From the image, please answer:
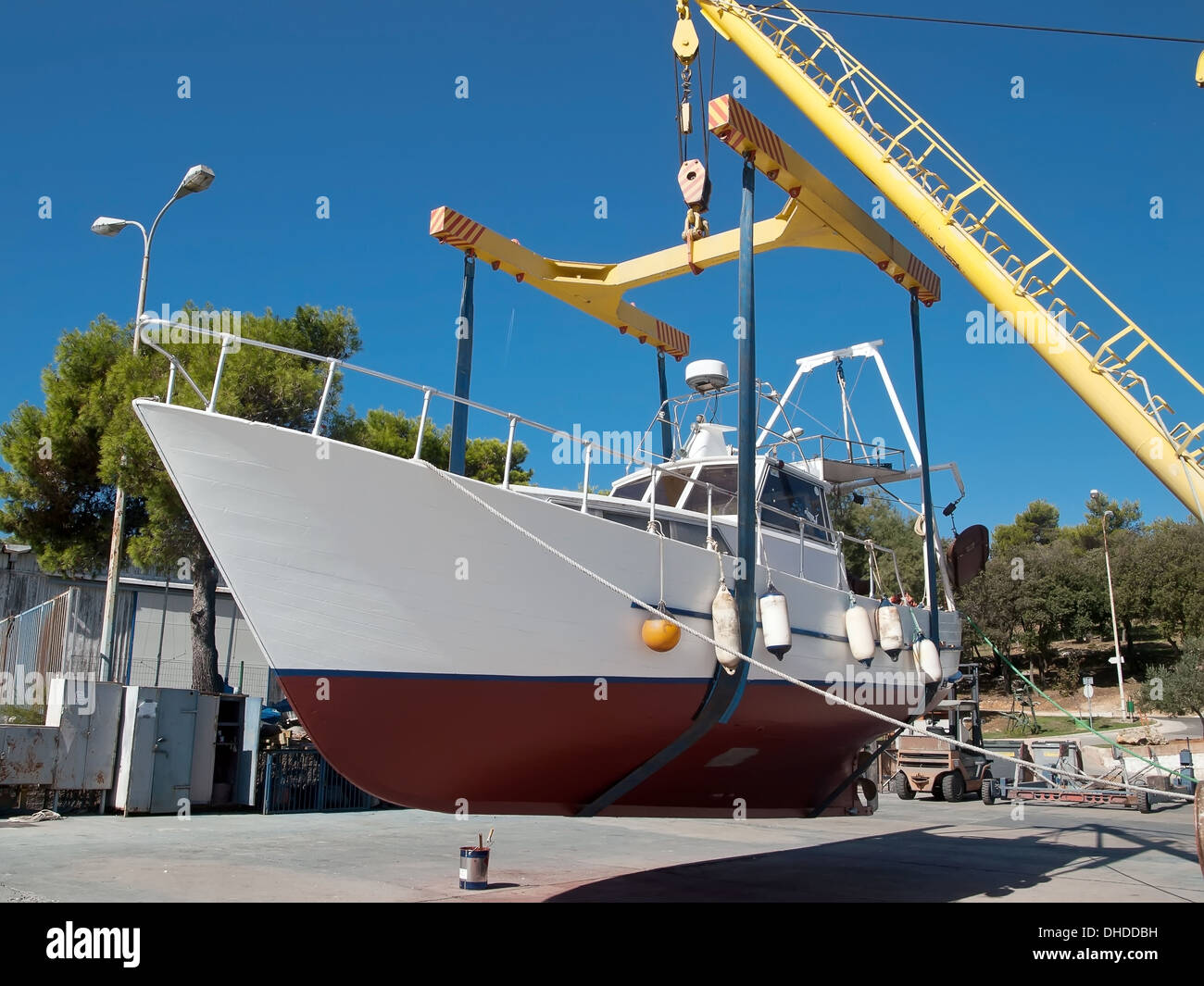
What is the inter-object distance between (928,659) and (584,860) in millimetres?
4458

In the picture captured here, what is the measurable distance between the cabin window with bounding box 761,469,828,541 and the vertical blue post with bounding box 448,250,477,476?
3.09 meters

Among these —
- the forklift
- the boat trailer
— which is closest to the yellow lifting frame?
the boat trailer

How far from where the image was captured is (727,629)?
22.1 ft

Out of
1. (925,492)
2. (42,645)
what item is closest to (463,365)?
(925,492)

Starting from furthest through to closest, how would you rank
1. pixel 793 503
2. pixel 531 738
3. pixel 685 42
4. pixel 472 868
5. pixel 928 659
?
pixel 685 42 < pixel 928 659 < pixel 793 503 < pixel 472 868 < pixel 531 738

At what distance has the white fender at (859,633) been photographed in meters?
8.49

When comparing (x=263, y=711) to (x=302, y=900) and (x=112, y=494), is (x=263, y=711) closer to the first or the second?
(x=112, y=494)

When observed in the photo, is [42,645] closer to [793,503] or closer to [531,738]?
[531,738]

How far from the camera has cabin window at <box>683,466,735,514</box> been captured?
8.81 m

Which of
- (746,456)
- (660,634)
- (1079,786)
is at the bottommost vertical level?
(1079,786)

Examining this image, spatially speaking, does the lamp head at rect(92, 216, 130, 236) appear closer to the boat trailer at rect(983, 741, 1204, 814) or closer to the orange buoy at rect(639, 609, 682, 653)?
the orange buoy at rect(639, 609, 682, 653)

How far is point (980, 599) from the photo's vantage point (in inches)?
1522

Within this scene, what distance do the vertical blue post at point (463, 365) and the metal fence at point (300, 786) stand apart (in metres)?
7.74

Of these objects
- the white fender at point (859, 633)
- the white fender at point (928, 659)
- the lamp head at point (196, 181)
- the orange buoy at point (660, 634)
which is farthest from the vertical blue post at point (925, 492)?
the lamp head at point (196, 181)
